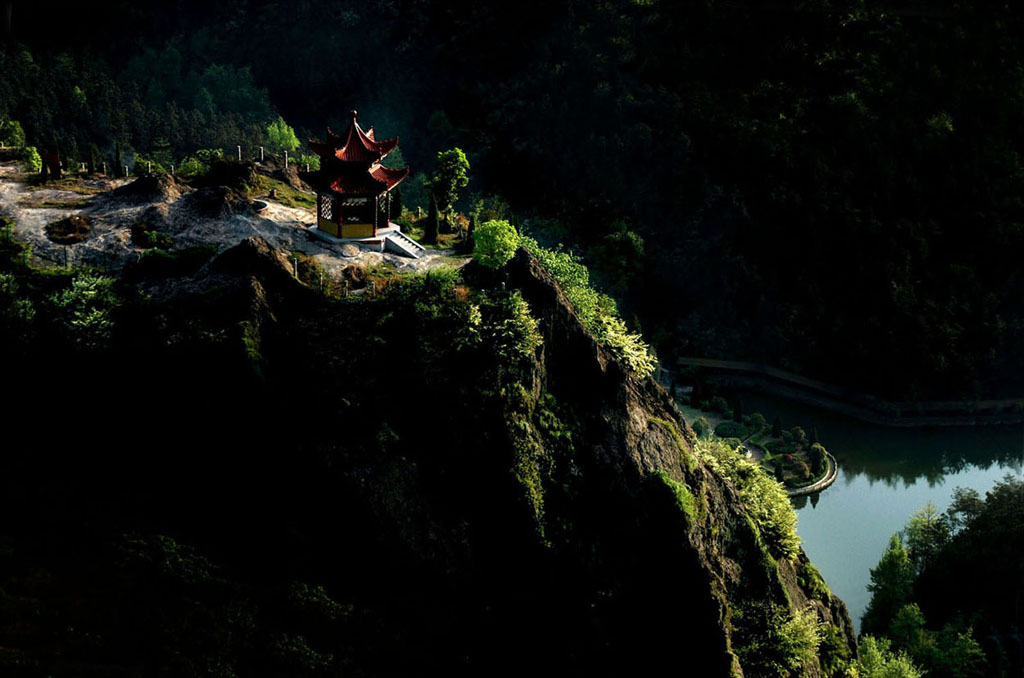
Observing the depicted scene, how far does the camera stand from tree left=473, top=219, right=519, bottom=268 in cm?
4781

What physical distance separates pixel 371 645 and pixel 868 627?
117 ft

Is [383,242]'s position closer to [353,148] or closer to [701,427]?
[353,148]

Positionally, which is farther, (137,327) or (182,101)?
(182,101)

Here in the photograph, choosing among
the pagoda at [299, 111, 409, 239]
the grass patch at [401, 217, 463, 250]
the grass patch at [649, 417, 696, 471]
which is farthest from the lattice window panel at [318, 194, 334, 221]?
the grass patch at [649, 417, 696, 471]

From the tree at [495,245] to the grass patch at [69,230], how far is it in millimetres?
25971

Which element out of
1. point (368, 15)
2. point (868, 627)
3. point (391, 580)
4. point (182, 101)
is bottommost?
point (868, 627)

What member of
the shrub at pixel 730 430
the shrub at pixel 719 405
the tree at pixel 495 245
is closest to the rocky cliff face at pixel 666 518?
the tree at pixel 495 245

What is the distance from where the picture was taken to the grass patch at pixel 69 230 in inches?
2100

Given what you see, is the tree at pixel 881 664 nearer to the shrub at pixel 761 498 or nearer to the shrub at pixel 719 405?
the shrub at pixel 761 498

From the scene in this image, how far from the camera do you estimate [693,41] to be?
4483 inches

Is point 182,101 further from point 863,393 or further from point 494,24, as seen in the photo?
point 863,393

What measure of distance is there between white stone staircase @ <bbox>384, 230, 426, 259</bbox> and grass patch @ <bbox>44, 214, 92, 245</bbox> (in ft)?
62.5

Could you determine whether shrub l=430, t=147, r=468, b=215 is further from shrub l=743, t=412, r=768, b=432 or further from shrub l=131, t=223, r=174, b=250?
shrub l=743, t=412, r=768, b=432

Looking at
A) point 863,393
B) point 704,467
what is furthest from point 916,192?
point 704,467
